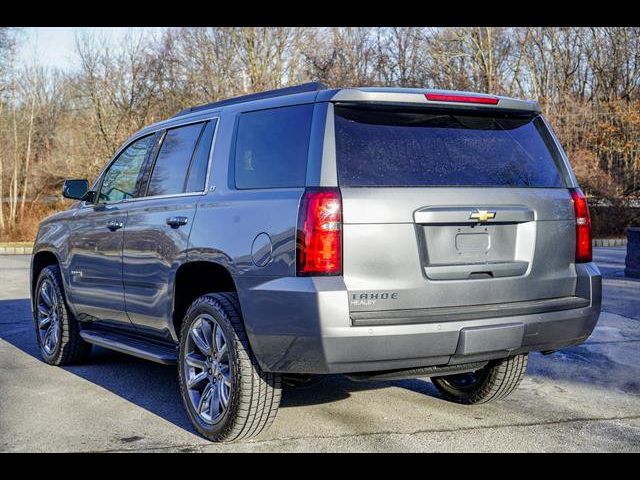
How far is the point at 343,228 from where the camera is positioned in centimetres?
406

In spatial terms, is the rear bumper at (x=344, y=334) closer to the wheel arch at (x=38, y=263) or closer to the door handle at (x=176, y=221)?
the door handle at (x=176, y=221)

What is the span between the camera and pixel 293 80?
3250 cm

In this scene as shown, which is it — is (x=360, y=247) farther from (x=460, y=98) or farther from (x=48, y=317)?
(x=48, y=317)

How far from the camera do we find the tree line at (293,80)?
26.4 meters

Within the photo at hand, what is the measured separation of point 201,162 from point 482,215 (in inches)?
73.9

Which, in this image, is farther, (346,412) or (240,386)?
(346,412)

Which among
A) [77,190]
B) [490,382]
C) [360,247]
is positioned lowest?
[490,382]

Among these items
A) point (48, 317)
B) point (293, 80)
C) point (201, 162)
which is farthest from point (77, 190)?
point (293, 80)

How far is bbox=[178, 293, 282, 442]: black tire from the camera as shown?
4438 mm

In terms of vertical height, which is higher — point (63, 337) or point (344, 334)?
point (344, 334)
